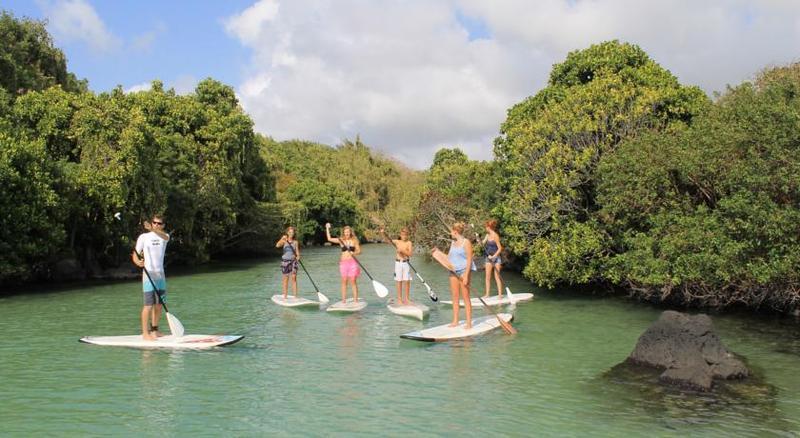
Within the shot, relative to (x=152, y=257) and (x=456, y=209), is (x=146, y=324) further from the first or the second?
(x=456, y=209)

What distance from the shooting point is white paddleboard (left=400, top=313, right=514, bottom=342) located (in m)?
13.2

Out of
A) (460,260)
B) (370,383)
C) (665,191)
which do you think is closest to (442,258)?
(460,260)

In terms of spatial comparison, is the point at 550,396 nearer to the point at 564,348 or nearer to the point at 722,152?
the point at 564,348

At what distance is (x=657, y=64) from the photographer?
2631 centimetres

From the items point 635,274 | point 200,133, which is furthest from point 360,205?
point 635,274

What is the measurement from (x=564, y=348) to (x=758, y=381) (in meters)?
3.58

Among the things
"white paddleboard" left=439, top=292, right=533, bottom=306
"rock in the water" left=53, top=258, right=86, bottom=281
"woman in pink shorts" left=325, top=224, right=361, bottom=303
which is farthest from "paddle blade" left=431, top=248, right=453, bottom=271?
"rock in the water" left=53, top=258, right=86, bottom=281

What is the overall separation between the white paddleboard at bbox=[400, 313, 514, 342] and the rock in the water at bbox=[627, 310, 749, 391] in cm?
349

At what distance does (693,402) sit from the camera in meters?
9.19

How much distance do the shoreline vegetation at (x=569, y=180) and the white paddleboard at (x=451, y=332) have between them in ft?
17.4

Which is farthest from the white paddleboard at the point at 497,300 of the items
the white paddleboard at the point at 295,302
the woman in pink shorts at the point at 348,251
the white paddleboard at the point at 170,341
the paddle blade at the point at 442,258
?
the white paddleboard at the point at 170,341

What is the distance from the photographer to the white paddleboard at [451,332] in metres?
13.2

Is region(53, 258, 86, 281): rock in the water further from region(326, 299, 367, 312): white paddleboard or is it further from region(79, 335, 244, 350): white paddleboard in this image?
region(79, 335, 244, 350): white paddleboard

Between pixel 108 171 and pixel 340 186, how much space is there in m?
61.6
